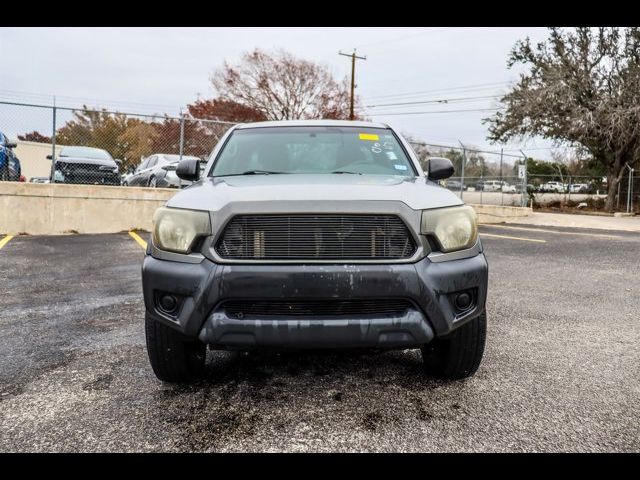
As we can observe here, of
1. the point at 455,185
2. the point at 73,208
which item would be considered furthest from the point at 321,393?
the point at 455,185

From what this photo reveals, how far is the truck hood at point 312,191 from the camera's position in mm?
2463

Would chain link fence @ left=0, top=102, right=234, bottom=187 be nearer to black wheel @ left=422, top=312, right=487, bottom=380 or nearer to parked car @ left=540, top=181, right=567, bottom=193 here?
black wheel @ left=422, top=312, right=487, bottom=380

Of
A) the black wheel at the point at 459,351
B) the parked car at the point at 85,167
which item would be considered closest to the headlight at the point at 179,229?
the black wheel at the point at 459,351

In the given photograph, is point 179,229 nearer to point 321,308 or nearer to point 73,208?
point 321,308

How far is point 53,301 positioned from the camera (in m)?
4.89

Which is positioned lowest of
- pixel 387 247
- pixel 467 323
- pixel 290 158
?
pixel 467 323

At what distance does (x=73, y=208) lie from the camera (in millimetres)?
10867

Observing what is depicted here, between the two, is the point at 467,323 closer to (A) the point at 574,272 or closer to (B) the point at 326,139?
(B) the point at 326,139

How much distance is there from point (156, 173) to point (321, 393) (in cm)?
1098

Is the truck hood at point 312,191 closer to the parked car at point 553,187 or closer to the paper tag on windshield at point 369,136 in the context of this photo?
the paper tag on windshield at point 369,136

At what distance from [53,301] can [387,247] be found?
4.01 m
